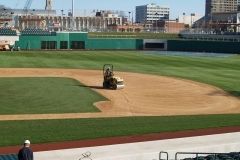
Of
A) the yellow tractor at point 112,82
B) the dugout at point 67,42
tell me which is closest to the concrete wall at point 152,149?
the yellow tractor at point 112,82

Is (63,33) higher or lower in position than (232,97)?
higher

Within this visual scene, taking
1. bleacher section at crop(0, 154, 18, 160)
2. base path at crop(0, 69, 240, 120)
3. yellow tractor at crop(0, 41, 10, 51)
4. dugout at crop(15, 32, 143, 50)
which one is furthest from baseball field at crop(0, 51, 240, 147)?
dugout at crop(15, 32, 143, 50)

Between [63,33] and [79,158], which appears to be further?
[63,33]

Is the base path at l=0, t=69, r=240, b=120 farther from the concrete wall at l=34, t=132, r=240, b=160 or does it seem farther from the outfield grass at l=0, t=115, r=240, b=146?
the concrete wall at l=34, t=132, r=240, b=160

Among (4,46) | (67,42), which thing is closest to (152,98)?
(4,46)

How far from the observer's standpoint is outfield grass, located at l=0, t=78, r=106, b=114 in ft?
92.9

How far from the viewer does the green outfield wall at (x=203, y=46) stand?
88062 mm

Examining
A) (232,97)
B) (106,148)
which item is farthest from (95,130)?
(232,97)

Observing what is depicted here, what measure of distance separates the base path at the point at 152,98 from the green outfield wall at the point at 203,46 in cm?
4569

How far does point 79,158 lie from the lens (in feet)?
58.3

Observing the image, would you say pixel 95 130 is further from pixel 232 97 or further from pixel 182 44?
pixel 182 44

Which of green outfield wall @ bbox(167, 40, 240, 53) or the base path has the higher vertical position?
green outfield wall @ bbox(167, 40, 240, 53)

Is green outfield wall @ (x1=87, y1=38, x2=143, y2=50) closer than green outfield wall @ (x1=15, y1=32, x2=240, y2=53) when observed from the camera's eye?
No

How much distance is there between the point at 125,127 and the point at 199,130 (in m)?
3.78
